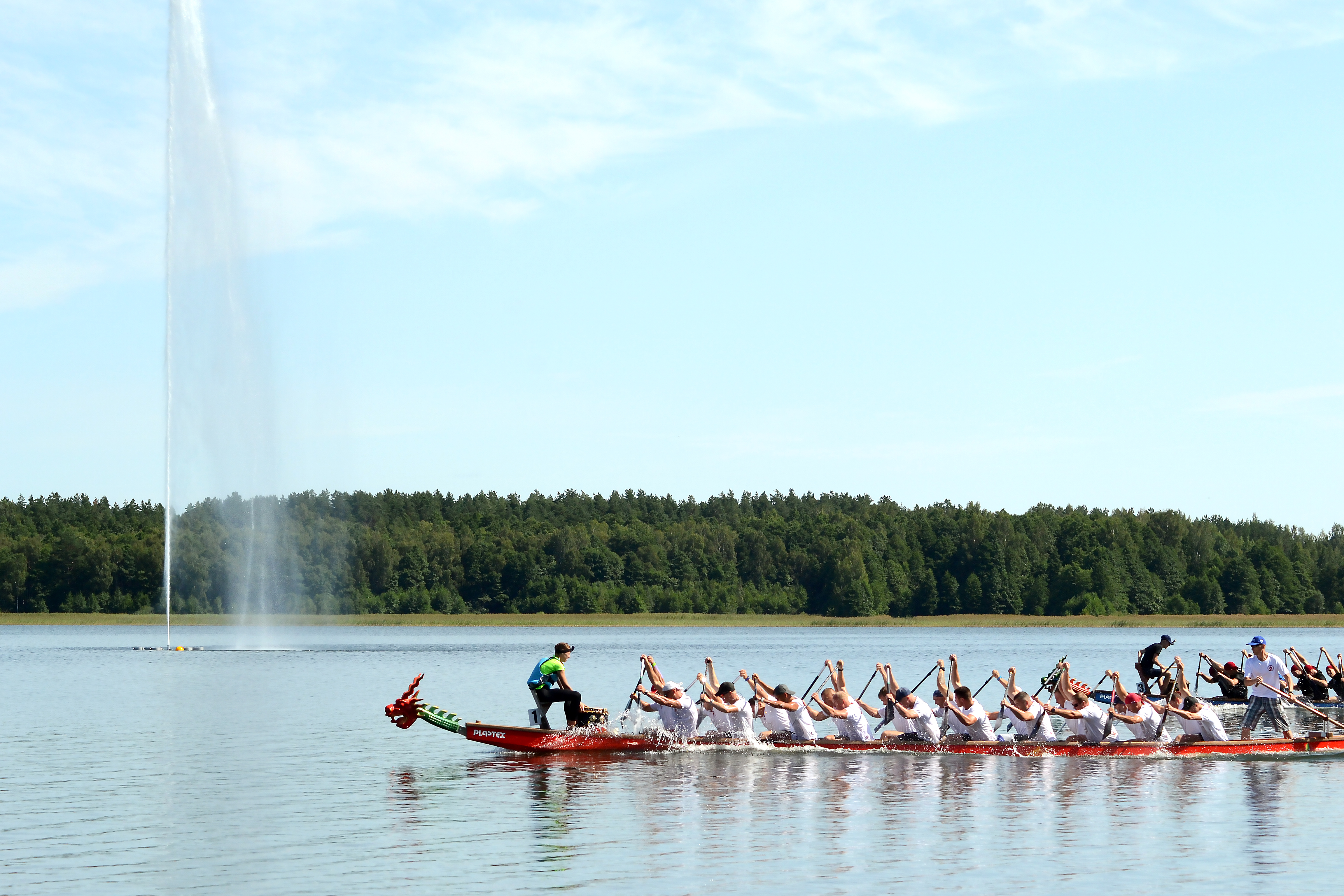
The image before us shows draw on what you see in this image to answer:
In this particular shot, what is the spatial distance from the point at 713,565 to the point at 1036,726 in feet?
508

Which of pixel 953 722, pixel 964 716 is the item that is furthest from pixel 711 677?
pixel 964 716

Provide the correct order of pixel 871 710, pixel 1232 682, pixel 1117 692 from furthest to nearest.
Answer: pixel 1232 682 → pixel 871 710 → pixel 1117 692

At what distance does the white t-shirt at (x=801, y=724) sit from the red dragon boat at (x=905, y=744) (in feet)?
0.60

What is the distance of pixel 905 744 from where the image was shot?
32.4 metres

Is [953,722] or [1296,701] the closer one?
[1296,701]

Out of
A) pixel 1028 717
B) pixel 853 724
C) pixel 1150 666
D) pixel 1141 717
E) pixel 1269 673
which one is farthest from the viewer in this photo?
pixel 1150 666

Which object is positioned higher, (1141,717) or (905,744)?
(1141,717)

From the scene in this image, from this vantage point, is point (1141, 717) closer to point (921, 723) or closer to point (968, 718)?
point (968, 718)

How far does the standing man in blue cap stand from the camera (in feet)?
111

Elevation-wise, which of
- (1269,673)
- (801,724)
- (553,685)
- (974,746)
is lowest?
(974,746)

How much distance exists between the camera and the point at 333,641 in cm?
10731

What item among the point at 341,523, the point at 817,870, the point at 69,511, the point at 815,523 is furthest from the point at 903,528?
the point at 817,870

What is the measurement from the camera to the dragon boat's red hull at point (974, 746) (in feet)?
105

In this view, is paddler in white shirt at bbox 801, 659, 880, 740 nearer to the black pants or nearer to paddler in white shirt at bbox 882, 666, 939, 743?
paddler in white shirt at bbox 882, 666, 939, 743
